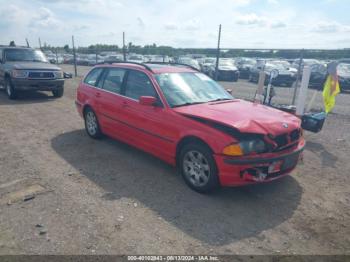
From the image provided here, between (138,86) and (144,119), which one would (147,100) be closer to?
(144,119)

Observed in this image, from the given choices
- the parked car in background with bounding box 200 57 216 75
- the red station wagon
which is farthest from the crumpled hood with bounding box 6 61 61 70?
the parked car in background with bounding box 200 57 216 75

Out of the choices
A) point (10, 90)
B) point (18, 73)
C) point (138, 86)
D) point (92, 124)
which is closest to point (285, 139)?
point (138, 86)

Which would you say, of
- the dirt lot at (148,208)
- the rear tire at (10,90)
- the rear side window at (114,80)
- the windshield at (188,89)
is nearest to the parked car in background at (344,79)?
the dirt lot at (148,208)

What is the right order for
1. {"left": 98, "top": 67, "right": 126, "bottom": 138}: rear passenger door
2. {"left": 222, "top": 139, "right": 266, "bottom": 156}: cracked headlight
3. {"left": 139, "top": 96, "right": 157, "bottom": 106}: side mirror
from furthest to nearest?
{"left": 98, "top": 67, "right": 126, "bottom": 138}: rear passenger door < {"left": 139, "top": 96, "right": 157, "bottom": 106}: side mirror < {"left": 222, "top": 139, "right": 266, "bottom": 156}: cracked headlight

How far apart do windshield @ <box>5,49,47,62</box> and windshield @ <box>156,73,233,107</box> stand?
29.0ft

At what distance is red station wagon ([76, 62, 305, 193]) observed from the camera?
3775mm

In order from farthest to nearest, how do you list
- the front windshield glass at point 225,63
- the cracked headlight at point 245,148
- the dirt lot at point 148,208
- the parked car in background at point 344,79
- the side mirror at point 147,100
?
the front windshield glass at point 225,63, the parked car in background at point 344,79, the side mirror at point 147,100, the cracked headlight at point 245,148, the dirt lot at point 148,208

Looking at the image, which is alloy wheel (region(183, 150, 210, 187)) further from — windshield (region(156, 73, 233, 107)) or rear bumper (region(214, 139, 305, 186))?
windshield (region(156, 73, 233, 107))

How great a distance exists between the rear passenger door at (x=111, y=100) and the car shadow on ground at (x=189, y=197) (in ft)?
1.82

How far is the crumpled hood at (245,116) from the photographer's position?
12.6 ft

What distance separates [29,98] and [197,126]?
9.77 meters

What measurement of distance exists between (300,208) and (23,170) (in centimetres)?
420

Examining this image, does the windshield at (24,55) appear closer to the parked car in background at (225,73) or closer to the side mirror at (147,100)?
the side mirror at (147,100)

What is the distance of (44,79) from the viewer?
11016 mm
